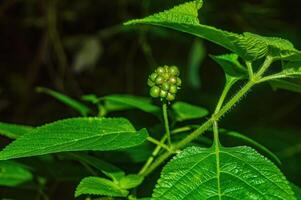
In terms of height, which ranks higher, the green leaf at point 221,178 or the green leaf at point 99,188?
the green leaf at point 221,178

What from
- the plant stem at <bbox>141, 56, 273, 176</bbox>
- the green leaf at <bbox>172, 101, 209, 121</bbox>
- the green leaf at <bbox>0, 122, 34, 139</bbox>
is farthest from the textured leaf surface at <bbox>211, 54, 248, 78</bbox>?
the green leaf at <bbox>0, 122, 34, 139</bbox>

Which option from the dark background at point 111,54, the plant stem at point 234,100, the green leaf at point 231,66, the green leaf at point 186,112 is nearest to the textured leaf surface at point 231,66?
the green leaf at point 231,66

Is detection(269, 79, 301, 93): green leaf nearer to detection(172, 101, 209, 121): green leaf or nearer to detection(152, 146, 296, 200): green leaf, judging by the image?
detection(152, 146, 296, 200): green leaf

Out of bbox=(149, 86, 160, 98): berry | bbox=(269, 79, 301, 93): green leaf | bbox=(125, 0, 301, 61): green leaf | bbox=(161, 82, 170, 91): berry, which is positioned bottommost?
bbox=(149, 86, 160, 98): berry

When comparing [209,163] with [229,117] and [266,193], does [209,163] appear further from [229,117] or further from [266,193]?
[229,117]

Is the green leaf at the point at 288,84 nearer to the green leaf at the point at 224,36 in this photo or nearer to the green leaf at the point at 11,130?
the green leaf at the point at 224,36

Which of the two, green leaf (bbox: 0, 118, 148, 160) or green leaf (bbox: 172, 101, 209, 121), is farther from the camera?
green leaf (bbox: 172, 101, 209, 121)

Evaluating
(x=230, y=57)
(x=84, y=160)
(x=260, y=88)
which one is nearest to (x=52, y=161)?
(x=84, y=160)
